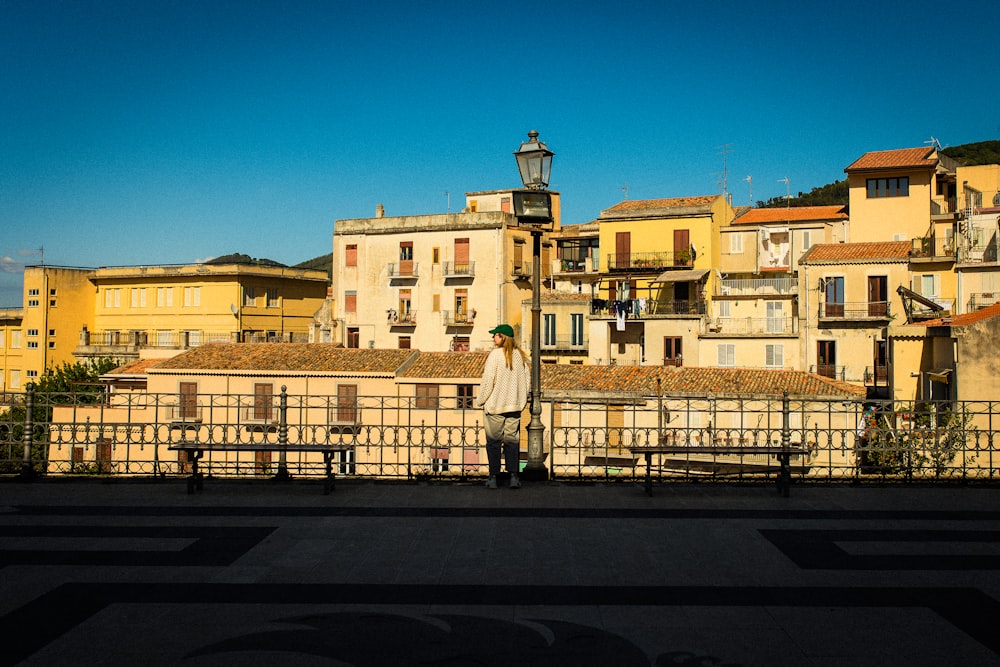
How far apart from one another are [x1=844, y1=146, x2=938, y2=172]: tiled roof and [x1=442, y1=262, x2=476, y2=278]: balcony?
79.7ft

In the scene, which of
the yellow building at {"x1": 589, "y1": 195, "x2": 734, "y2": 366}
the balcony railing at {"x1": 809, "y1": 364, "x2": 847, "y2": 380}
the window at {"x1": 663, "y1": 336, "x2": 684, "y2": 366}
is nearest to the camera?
the balcony railing at {"x1": 809, "y1": 364, "x2": 847, "y2": 380}

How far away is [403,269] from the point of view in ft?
204

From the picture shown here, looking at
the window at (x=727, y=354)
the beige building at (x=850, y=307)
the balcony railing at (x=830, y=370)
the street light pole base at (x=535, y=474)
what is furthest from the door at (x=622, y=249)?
the street light pole base at (x=535, y=474)

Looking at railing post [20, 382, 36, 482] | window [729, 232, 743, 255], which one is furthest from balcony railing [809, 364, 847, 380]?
railing post [20, 382, 36, 482]

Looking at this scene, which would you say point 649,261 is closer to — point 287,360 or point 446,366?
point 446,366

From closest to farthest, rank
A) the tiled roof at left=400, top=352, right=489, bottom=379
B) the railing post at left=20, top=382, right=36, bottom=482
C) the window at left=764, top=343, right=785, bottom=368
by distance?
the railing post at left=20, top=382, right=36, bottom=482 → the tiled roof at left=400, top=352, right=489, bottom=379 → the window at left=764, top=343, right=785, bottom=368

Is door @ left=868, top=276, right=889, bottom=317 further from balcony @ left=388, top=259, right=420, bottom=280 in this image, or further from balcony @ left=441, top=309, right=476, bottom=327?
balcony @ left=388, top=259, right=420, bottom=280

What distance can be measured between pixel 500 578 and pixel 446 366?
33.8 m

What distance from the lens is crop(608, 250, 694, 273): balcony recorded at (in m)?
57.6

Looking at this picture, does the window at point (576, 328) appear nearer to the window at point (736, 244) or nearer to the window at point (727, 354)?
the window at point (727, 354)

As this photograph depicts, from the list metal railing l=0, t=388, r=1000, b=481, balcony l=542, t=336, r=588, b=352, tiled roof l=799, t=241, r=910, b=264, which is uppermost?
tiled roof l=799, t=241, r=910, b=264

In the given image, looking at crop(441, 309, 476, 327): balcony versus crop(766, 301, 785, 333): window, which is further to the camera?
crop(441, 309, 476, 327): balcony

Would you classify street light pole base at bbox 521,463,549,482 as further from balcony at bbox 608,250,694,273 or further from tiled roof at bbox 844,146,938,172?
tiled roof at bbox 844,146,938,172

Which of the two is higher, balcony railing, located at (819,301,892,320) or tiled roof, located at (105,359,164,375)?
balcony railing, located at (819,301,892,320)
